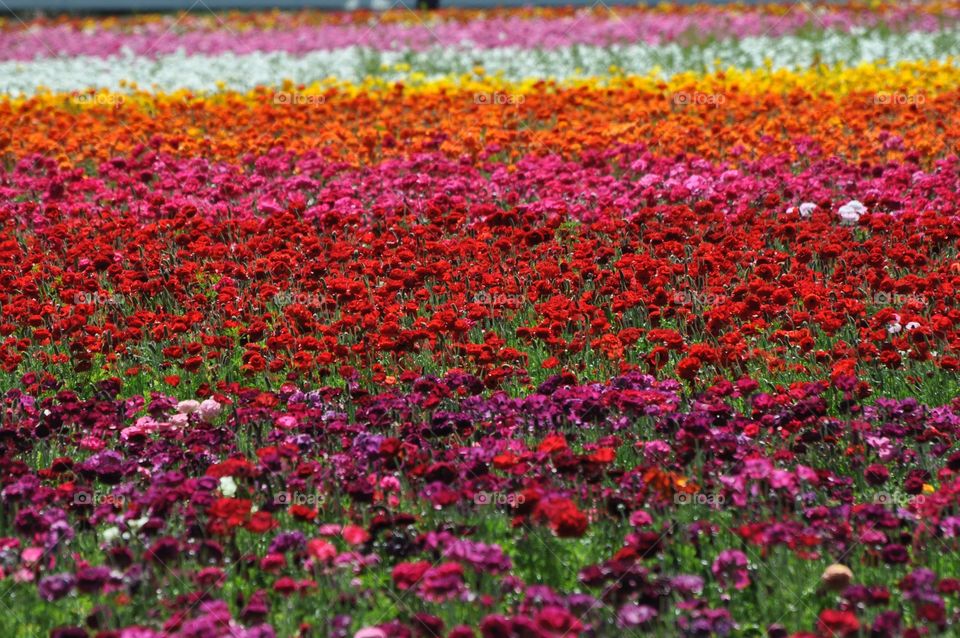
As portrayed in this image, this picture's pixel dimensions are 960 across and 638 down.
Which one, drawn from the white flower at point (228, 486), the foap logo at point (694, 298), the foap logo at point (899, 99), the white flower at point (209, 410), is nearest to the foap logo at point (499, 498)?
the white flower at point (228, 486)

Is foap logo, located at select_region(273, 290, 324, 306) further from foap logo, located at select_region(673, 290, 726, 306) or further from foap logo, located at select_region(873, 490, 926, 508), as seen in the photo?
foap logo, located at select_region(873, 490, 926, 508)

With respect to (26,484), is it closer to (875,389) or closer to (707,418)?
(707,418)

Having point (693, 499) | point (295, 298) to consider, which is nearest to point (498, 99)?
point (295, 298)

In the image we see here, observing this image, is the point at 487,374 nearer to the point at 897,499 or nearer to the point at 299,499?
the point at 299,499

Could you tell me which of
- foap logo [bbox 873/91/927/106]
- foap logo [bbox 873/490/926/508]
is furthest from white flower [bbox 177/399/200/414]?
foap logo [bbox 873/91/927/106]

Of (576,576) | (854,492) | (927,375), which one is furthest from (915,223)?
(576,576)

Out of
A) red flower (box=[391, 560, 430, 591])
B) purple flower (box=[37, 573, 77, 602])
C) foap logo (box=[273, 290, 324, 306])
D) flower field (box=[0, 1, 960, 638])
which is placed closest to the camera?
red flower (box=[391, 560, 430, 591])

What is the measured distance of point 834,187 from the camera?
9.94m

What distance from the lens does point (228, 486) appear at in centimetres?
534

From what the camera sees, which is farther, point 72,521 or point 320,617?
point 72,521

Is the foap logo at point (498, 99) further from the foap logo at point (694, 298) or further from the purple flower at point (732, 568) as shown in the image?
the purple flower at point (732, 568)

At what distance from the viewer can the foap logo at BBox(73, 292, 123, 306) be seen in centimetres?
766

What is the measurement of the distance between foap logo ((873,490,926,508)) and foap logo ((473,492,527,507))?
1550 millimetres

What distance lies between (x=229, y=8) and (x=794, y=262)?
2828 centimetres
